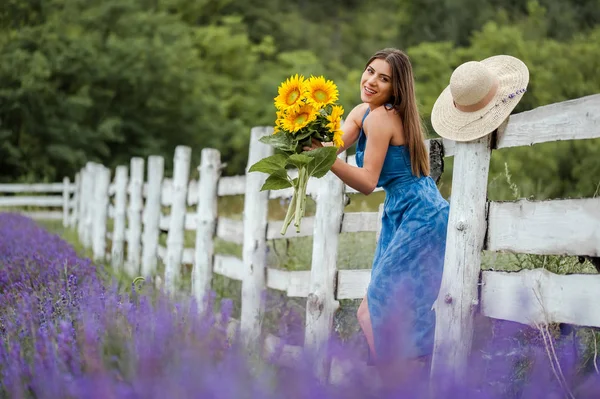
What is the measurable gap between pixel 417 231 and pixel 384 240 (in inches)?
9.8

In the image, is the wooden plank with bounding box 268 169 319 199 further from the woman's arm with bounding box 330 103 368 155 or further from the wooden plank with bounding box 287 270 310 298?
the woman's arm with bounding box 330 103 368 155

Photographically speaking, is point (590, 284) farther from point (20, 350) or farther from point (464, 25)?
point (464, 25)

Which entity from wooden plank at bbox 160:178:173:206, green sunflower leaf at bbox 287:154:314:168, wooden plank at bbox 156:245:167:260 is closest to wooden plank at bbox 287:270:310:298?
green sunflower leaf at bbox 287:154:314:168

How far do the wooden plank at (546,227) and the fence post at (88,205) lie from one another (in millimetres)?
10504

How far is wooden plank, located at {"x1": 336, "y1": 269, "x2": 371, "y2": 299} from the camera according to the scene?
15.4ft

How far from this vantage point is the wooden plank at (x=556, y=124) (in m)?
3.08

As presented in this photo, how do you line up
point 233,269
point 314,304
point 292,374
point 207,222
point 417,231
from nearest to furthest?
point 292,374
point 417,231
point 314,304
point 233,269
point 207,222

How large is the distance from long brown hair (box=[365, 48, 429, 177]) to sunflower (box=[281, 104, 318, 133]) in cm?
61

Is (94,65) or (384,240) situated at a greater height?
(94,65)

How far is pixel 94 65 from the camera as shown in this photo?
102ft

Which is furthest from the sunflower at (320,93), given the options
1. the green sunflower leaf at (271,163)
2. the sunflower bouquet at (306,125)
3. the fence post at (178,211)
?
the fence post at (178,211)

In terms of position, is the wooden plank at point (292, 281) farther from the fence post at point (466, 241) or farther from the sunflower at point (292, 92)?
the sunflower at point (292, 92)

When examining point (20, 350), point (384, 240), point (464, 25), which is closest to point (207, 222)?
point (384, 240)

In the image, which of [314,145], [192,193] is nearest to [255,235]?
[192,193]
